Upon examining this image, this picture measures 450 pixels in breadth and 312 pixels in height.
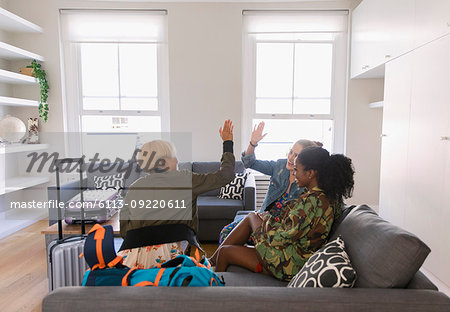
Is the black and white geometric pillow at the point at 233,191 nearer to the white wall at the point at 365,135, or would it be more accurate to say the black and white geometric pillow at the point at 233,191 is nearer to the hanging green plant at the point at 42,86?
the white wall at the point at 365,135

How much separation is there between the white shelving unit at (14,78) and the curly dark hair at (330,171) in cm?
348

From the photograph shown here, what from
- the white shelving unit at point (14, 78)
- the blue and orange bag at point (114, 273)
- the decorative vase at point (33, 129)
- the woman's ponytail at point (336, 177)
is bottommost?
the blue and orange bag at point (114, 273)

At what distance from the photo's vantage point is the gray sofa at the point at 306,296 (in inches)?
39.2

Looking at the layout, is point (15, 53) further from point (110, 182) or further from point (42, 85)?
point (110, 182)

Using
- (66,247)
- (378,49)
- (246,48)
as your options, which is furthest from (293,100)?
(66,247)

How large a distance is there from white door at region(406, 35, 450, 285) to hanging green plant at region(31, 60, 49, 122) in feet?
14.1

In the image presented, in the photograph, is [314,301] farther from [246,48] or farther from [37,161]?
[37,161]

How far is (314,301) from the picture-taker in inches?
39.6

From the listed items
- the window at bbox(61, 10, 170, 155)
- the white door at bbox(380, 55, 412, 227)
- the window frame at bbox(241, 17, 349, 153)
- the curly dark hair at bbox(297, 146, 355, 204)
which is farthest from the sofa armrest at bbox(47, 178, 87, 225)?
the white door at bbox(380, 55, 412, 227)

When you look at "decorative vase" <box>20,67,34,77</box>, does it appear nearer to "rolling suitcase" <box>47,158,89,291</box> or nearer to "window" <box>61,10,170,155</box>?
"window" <box>61,10,170,155</box>

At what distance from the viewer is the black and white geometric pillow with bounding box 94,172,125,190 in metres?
3.83

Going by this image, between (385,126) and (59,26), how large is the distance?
4.27 metres

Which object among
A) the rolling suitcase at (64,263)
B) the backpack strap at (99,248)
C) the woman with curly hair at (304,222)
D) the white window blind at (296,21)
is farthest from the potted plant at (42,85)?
the backpack strap at (99,248)

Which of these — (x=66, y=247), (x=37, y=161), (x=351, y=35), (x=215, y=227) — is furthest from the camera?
(x=37, y=161)
